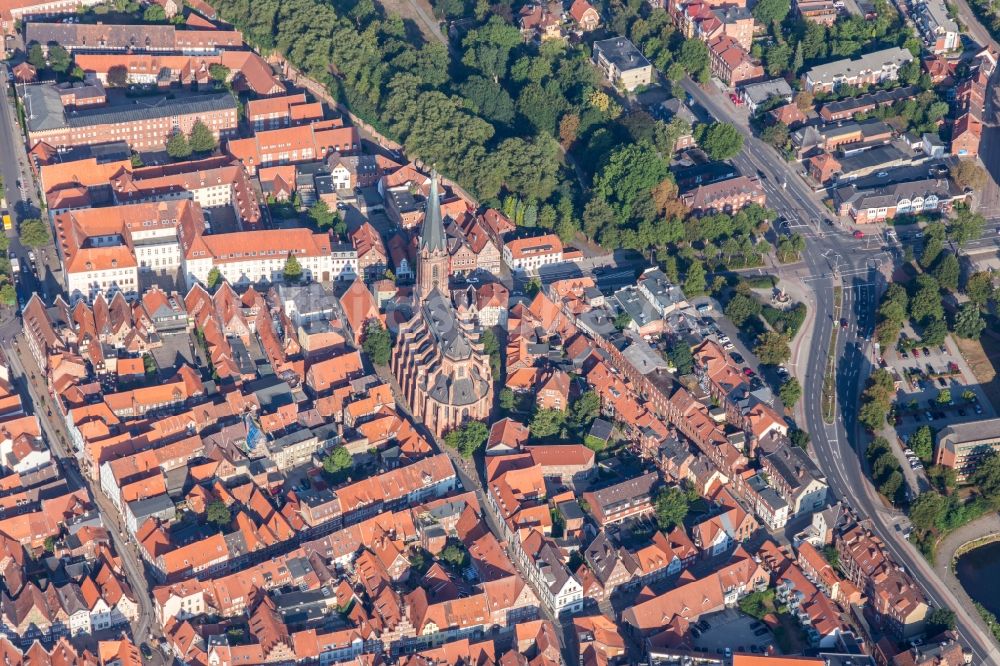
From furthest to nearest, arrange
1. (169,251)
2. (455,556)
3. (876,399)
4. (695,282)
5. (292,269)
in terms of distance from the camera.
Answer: (695,282) < (169,251) < (292,269) < (876,399) < (455,556)

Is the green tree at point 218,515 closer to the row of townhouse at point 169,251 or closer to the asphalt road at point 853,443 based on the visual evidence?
the row of townhouse at point 169,251

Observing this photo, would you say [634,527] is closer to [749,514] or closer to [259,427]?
[749,514]

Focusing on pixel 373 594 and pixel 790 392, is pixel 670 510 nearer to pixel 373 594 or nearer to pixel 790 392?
pixel 790 392

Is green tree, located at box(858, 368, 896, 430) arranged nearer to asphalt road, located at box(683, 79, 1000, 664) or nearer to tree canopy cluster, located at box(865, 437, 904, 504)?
asphalt road, located at box(683, 79, 1000, 664)

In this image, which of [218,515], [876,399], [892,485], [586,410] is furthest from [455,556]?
[876,399]

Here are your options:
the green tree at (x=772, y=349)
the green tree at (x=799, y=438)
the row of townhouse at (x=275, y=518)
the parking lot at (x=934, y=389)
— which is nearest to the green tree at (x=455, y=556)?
the row of townhouse at (x=275, y=518)

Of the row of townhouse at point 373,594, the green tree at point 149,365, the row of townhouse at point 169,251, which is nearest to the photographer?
the row of townhouse at point 373,594

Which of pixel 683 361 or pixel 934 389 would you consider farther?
pixel 934 389

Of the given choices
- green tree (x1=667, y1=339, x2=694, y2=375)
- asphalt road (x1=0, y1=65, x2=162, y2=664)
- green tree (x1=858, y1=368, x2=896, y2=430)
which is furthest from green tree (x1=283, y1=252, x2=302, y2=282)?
green tree (x1=858, y1=368, x2=896, y2=430)
